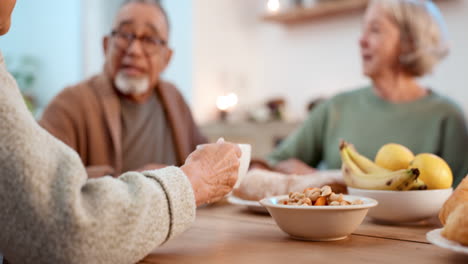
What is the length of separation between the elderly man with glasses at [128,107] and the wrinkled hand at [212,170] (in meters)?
0.89

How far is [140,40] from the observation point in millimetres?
1726

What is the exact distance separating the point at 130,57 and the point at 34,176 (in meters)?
1.26

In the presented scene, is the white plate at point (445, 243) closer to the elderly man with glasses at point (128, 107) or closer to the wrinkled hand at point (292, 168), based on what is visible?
the wrinkled hand at point (292, 168)

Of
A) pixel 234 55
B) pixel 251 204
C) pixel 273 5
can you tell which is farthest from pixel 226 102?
pixel 251 204

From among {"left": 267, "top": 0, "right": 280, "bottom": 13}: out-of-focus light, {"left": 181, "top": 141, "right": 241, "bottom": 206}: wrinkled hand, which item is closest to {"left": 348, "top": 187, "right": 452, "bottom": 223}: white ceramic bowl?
{"left": 181, "top": 141, "right": 241, "bottom": 206}: wrinkled hand

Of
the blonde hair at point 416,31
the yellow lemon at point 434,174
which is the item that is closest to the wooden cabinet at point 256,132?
the blonde hair at point 416,31

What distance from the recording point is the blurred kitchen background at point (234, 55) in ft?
11.7

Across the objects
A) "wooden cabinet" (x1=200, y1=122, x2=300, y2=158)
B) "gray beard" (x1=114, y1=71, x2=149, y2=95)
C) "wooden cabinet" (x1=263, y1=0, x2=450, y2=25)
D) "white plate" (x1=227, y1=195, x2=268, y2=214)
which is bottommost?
"wooden cabinet" (x1=200, y1=122, x2=300, y2=158)

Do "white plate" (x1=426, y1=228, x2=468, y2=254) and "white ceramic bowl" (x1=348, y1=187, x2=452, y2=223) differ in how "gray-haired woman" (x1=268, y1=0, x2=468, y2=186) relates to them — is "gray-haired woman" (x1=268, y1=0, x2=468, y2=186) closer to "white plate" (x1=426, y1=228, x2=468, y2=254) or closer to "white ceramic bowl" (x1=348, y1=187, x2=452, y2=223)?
"white ceramic bowl" (x1=348, y1=187, x2=452, y2=223)

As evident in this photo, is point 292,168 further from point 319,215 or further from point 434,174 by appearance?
point 319,215

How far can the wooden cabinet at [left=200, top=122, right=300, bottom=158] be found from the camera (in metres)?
3.53

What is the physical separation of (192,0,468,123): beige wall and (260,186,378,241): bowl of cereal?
2940 millimetres

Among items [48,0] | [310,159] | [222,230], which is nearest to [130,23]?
[310,159]

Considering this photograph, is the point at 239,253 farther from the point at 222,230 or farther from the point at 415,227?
the point at 415,227
